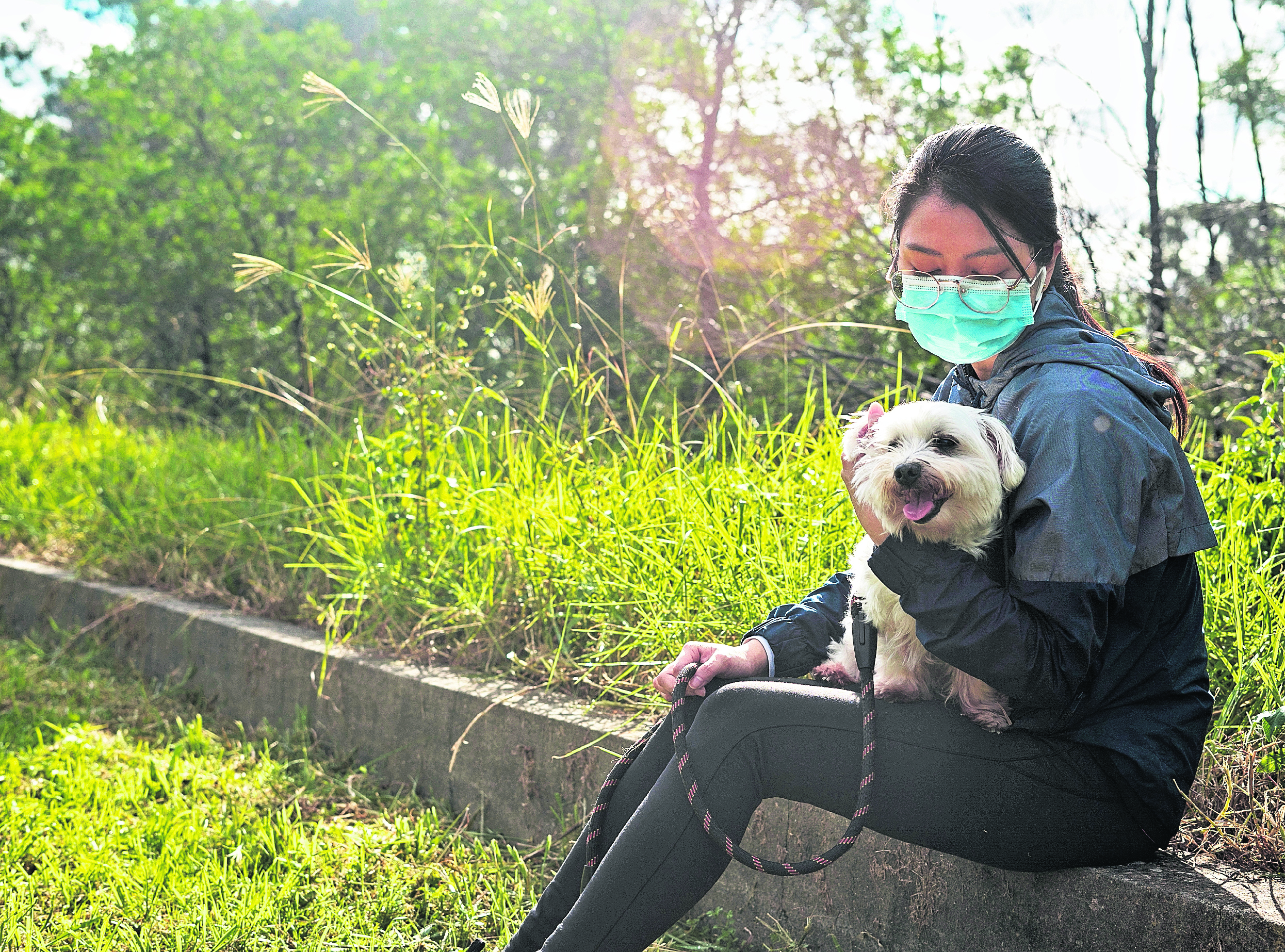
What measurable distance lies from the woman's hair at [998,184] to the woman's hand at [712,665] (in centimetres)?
A: 96

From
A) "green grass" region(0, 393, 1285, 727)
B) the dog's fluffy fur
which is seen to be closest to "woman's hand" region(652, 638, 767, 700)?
the dog's fluffy fur

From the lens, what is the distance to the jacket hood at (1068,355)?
175 cm

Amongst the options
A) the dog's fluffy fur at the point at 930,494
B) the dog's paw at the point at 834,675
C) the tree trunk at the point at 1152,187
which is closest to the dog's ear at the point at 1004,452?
the dog's fluffy fur at the point at 930,494

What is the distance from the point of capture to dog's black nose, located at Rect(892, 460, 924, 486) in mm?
1732

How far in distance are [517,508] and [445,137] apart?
5.31 m

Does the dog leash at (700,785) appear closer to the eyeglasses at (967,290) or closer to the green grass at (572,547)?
the eyeglasses at (967,290)

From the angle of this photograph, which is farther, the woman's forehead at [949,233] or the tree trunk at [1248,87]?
the tree trunk at [1248,87]

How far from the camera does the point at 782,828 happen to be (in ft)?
7.84


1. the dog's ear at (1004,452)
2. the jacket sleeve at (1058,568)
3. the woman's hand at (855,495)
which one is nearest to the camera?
the jacket sleeve at (1058,568)

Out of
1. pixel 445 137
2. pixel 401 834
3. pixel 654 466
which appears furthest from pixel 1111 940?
pixel 445 137

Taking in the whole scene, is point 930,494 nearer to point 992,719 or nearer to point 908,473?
point 908,473

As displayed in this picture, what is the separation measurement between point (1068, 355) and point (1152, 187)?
3.43 meters

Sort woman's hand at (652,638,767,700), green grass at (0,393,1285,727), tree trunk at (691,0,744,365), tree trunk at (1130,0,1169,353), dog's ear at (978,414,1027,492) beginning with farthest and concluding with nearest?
1. tree trunk at (691,0,744,365)
2. tree trunk at (1130,0,1169,353)
3. green grass at (0,393,1285,727)
4. woman's hand at (652,638,767,700)
5. dog's ear at (978,414,1027,492)

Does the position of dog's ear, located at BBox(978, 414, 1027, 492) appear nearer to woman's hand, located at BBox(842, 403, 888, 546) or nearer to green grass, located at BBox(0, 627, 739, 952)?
woman's hand, located at BBox(842, 403, 888, 546)
